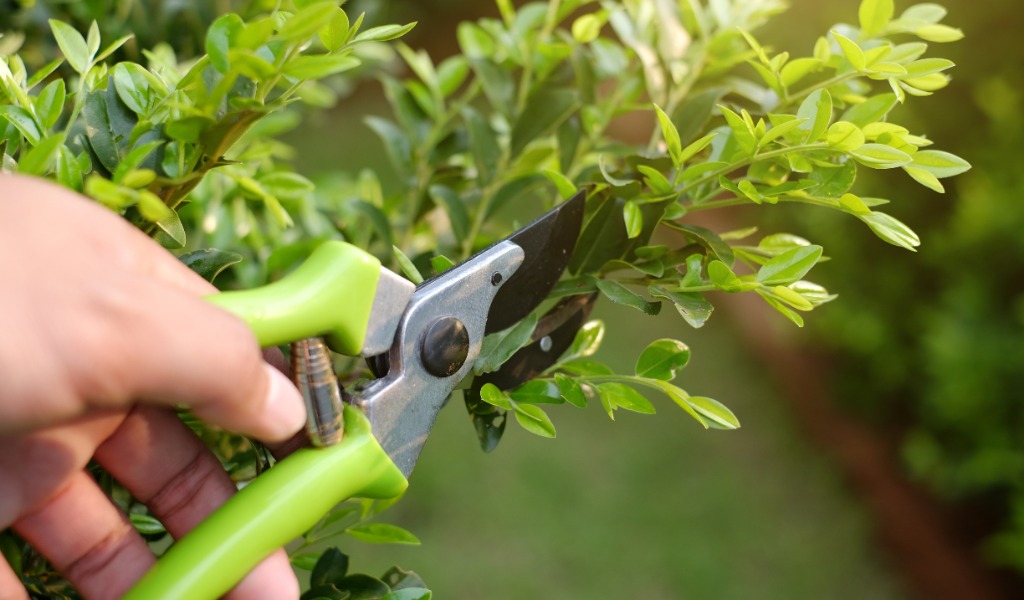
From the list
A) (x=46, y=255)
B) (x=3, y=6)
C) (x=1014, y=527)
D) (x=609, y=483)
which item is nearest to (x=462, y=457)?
(x=609, y=483)

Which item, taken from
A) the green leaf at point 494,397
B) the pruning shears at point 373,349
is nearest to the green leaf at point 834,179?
the pruning shears at point 373,349

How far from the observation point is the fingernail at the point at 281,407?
61cm

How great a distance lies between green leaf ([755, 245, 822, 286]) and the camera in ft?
2.28

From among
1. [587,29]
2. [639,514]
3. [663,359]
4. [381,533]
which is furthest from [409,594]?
[639,514]

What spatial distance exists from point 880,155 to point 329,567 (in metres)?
0.59

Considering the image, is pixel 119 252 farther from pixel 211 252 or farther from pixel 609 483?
pixel 609 483

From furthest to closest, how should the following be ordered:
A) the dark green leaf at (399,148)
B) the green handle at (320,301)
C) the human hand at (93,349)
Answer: the dark green leaf at (399,148) → the green handle at (320,301) → the human hand at (93,349)

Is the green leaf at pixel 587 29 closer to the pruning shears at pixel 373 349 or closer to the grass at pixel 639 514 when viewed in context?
the pruning shears at pixel 373 349

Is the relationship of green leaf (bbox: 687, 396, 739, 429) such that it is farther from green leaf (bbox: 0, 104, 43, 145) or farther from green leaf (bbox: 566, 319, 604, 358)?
green leaf (bbox: 0, 104, 43, 145)

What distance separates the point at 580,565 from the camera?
2182mm

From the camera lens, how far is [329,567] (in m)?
0.81

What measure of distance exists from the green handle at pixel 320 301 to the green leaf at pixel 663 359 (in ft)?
0.78

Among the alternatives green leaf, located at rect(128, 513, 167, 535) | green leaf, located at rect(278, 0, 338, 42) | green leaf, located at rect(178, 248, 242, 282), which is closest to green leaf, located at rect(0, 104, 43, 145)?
green leaf, located at rect(178, 248, 242, 282)

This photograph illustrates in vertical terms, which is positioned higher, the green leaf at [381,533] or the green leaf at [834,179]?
the green leaf at [834,179]
